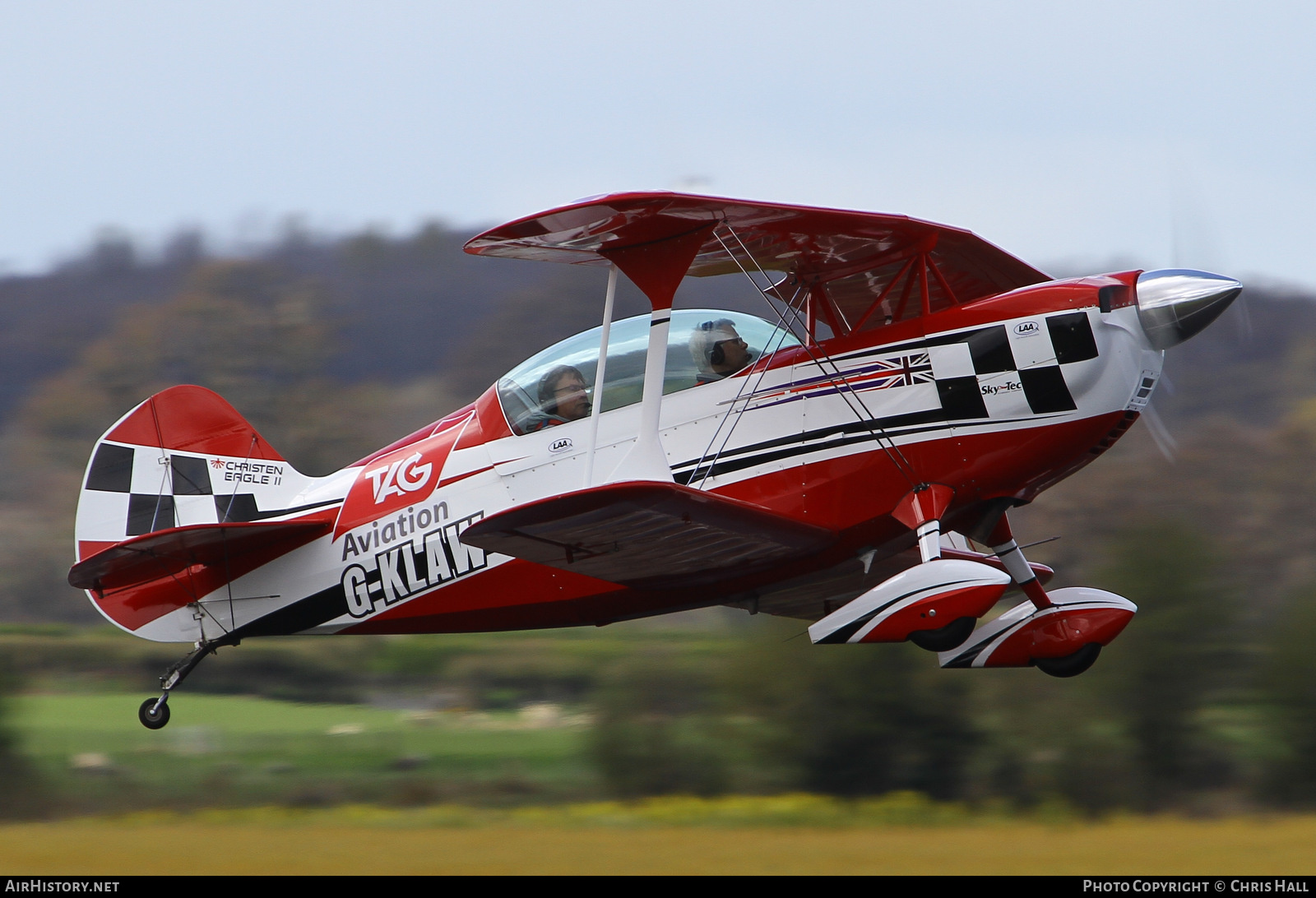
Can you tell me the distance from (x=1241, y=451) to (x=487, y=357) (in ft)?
71.5

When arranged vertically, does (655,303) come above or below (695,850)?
above

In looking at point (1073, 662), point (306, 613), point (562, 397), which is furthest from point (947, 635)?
point (306, 613)

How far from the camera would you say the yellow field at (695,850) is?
7438 mm

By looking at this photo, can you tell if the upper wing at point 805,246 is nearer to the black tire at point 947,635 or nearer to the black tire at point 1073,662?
the black tire at point 947,635

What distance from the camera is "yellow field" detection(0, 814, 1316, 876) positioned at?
7.44 metres

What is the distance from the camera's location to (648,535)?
685 cm

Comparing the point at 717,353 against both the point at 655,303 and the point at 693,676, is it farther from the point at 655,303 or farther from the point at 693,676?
the point at 693,676

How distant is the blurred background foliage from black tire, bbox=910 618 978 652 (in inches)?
69.8

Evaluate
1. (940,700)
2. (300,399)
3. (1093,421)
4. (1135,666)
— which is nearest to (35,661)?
(300,399)

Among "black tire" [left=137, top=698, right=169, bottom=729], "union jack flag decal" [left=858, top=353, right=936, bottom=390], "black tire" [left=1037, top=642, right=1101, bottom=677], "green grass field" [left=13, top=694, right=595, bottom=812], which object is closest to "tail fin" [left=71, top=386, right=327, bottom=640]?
"black tire" [left=137, top=698, right=169, bottom=729]

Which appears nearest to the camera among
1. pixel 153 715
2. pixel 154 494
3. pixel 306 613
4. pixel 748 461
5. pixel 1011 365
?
pixel 1011 365

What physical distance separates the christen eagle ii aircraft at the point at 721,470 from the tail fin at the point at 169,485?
18mm

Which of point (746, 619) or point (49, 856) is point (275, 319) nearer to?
point (746, 619)

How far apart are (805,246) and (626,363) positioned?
3.89 feet
